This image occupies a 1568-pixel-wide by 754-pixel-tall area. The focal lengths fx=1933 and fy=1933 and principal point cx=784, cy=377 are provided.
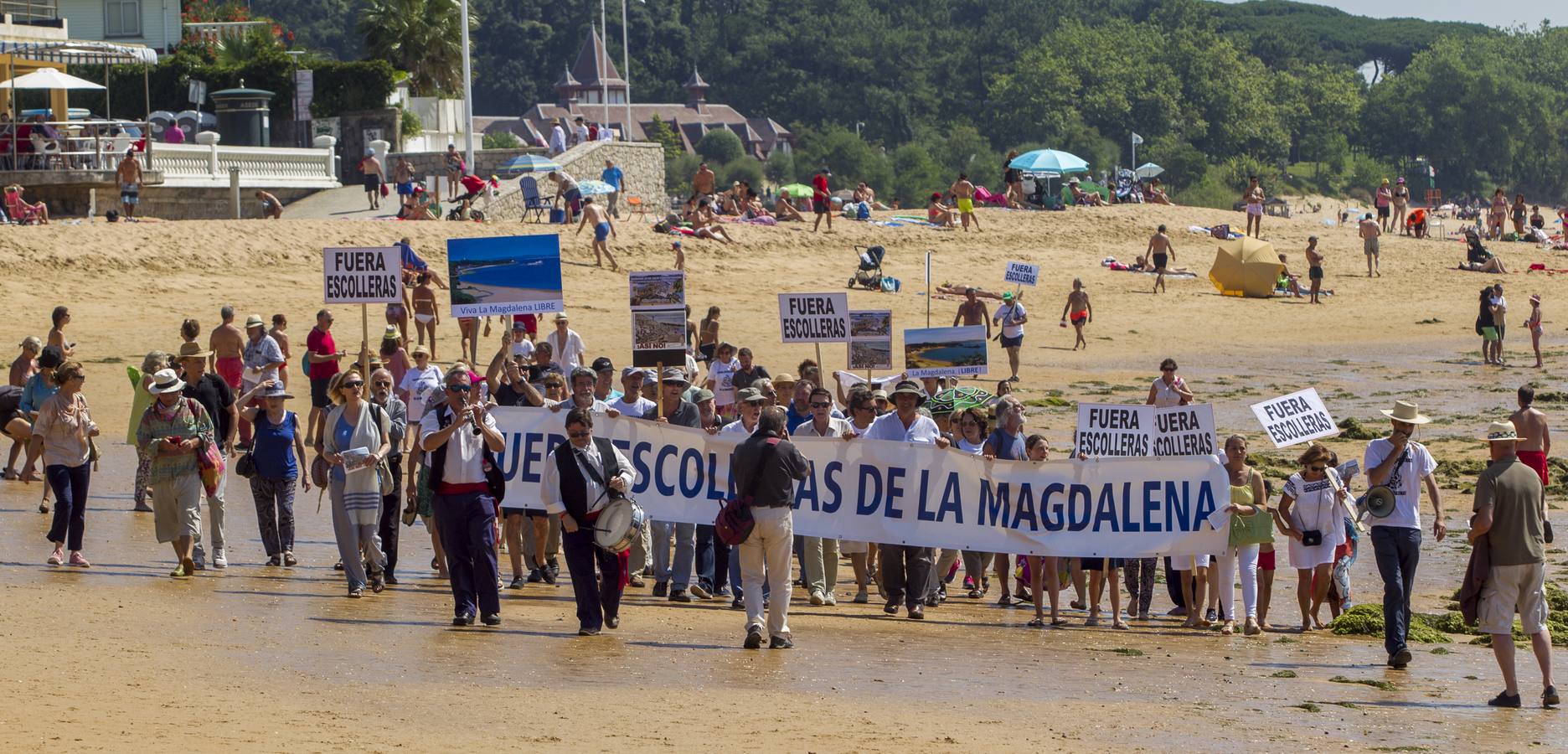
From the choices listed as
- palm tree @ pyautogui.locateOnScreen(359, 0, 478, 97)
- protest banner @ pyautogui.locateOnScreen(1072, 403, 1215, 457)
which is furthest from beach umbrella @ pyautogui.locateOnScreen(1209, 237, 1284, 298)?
protest banner @ pyautogui.locateOnScreen(1072, 403, 1215, 457)

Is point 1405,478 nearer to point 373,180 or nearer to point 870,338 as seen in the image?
point 870,338

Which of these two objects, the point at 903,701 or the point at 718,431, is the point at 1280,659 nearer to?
the point at 903,701

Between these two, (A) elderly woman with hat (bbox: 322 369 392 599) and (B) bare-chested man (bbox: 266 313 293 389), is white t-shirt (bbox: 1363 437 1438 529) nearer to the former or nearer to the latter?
(A) elderly woman with hat (bbox: 322 369 392 599)

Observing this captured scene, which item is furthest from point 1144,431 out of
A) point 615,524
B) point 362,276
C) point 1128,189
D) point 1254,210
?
point 1128,189

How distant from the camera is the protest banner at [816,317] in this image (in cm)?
1845

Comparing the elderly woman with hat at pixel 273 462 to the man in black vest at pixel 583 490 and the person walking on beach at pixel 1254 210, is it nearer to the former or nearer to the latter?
the man in black vest at pixel 583 490

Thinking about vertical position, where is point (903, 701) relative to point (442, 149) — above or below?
below

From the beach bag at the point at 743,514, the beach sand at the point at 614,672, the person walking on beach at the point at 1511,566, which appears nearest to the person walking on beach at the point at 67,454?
the beach sand at the point at 614,672

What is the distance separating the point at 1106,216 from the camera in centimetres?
4706

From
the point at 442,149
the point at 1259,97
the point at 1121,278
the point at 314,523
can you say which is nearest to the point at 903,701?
the point at 314,523

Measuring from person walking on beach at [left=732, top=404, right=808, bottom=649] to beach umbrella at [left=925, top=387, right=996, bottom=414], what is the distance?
5.46 m

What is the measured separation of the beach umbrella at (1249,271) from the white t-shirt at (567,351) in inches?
896

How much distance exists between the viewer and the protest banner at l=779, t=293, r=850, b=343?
1845cm

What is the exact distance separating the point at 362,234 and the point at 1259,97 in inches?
3610
